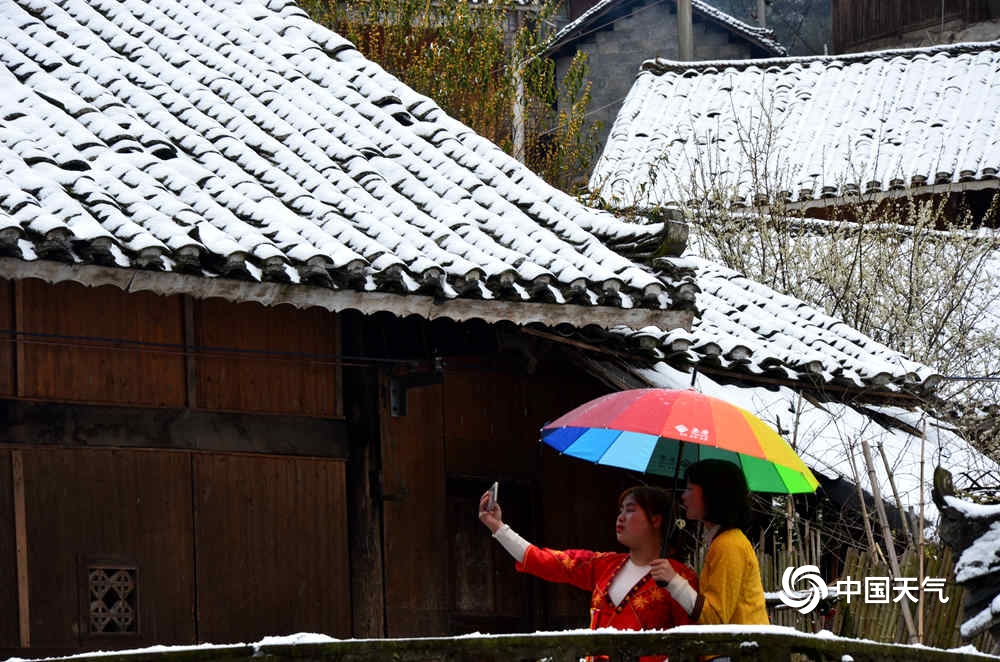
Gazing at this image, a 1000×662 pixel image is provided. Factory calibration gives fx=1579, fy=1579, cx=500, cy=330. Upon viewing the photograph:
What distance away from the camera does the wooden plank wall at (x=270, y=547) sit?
8375 millimetres

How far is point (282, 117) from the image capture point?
971 cm

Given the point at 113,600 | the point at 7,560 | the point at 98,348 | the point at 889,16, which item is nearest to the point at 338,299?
the point at 98,348

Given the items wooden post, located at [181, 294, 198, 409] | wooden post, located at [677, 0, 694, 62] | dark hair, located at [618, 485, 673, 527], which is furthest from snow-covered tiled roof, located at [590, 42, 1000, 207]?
dark hair, located at [618, 485, 673, 527]

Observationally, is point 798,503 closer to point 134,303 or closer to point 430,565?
point 430,565

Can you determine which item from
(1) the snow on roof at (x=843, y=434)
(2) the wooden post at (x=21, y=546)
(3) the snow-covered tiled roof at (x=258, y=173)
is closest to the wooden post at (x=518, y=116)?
(3) the snow-covered tiled roof at (x=258, y=173)

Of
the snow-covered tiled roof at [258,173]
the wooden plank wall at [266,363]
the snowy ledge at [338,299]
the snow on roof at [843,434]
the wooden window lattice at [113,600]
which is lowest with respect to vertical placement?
the wooden window lattice at [113,600]

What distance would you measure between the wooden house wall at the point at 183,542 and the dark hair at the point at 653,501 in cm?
303

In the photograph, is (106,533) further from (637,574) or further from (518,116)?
(518,116)

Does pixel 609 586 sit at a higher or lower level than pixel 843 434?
lower

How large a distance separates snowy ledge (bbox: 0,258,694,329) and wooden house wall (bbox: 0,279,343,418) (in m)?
0.81

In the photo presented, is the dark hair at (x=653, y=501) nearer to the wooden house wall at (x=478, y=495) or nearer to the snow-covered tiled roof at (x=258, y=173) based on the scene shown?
the snow-covered tiled roof at (x=258, y=173)

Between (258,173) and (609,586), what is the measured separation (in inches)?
145

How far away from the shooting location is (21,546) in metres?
7.72

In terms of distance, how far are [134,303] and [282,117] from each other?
6.45 ft
